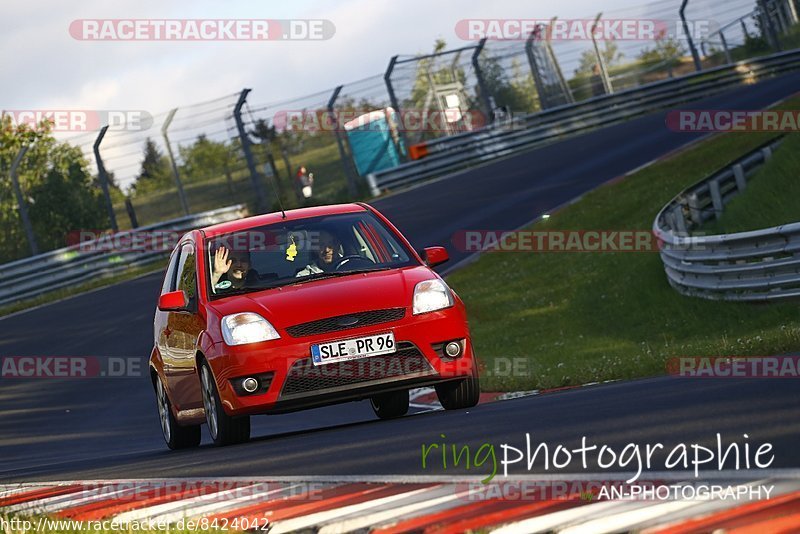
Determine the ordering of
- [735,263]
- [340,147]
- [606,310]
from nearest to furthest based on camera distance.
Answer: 1. [735,263]
2. [606,310]
3. [340,147]

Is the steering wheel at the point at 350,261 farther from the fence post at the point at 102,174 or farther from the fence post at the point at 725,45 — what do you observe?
the fence post at the point at 725,45

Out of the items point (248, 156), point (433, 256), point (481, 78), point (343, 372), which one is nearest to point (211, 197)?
point (248, 156)

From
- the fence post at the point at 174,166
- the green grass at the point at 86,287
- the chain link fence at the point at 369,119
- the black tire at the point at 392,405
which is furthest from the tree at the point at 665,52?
the black tire at the point at 392,405

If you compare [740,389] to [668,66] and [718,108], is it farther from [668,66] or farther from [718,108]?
[668,66]

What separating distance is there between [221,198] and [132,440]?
65.5ft

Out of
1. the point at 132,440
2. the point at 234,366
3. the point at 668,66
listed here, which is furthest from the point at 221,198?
the point at 234,366

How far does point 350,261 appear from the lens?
32.6 feet

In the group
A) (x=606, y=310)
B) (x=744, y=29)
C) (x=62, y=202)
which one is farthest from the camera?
(x=744, y=29)

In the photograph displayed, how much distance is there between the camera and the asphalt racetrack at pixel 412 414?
22.3 ft

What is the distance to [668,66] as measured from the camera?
136 feet

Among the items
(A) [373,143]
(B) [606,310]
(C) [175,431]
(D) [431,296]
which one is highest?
(D) [431,296]

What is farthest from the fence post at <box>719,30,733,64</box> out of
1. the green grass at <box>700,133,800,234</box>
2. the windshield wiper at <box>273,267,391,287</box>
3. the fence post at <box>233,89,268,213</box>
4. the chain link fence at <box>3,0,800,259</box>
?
the windshield wiper at <box>273,267,391,287</box>

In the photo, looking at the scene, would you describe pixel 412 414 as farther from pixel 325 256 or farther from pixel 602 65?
pixel 602 65

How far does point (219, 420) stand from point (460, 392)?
1650 millimetres
